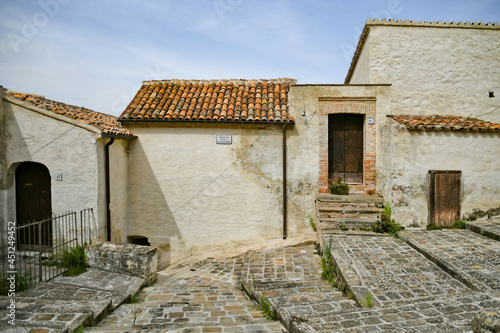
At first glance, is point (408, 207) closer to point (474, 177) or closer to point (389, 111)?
point (474, 177)

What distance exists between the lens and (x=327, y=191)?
955 centimetres

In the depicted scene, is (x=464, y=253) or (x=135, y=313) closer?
(x=135, y=313)

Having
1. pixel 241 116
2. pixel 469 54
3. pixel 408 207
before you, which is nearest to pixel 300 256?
pixel 408 207

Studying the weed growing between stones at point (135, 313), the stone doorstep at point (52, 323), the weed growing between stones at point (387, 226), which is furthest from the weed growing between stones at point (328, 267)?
the stone doorstep at point (52, 323)

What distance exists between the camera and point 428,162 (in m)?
8.17

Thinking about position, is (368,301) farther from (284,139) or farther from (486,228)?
(284,139)

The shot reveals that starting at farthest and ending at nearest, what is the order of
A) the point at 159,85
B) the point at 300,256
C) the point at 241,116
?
the point at 159,85 < the point at 241,116 < the point at 300,256

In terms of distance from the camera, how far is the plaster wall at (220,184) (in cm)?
950

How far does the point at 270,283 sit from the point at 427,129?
603 cm

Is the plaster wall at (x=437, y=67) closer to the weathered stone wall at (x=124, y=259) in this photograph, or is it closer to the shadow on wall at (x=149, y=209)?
the shadow on wall at (x=149, y=209)

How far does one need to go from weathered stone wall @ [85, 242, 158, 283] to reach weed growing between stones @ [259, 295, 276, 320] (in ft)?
10.0

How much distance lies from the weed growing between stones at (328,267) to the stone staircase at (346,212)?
72 cm

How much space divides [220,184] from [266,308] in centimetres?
488

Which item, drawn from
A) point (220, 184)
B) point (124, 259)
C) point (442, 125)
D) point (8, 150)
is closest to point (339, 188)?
point (442, 125)
